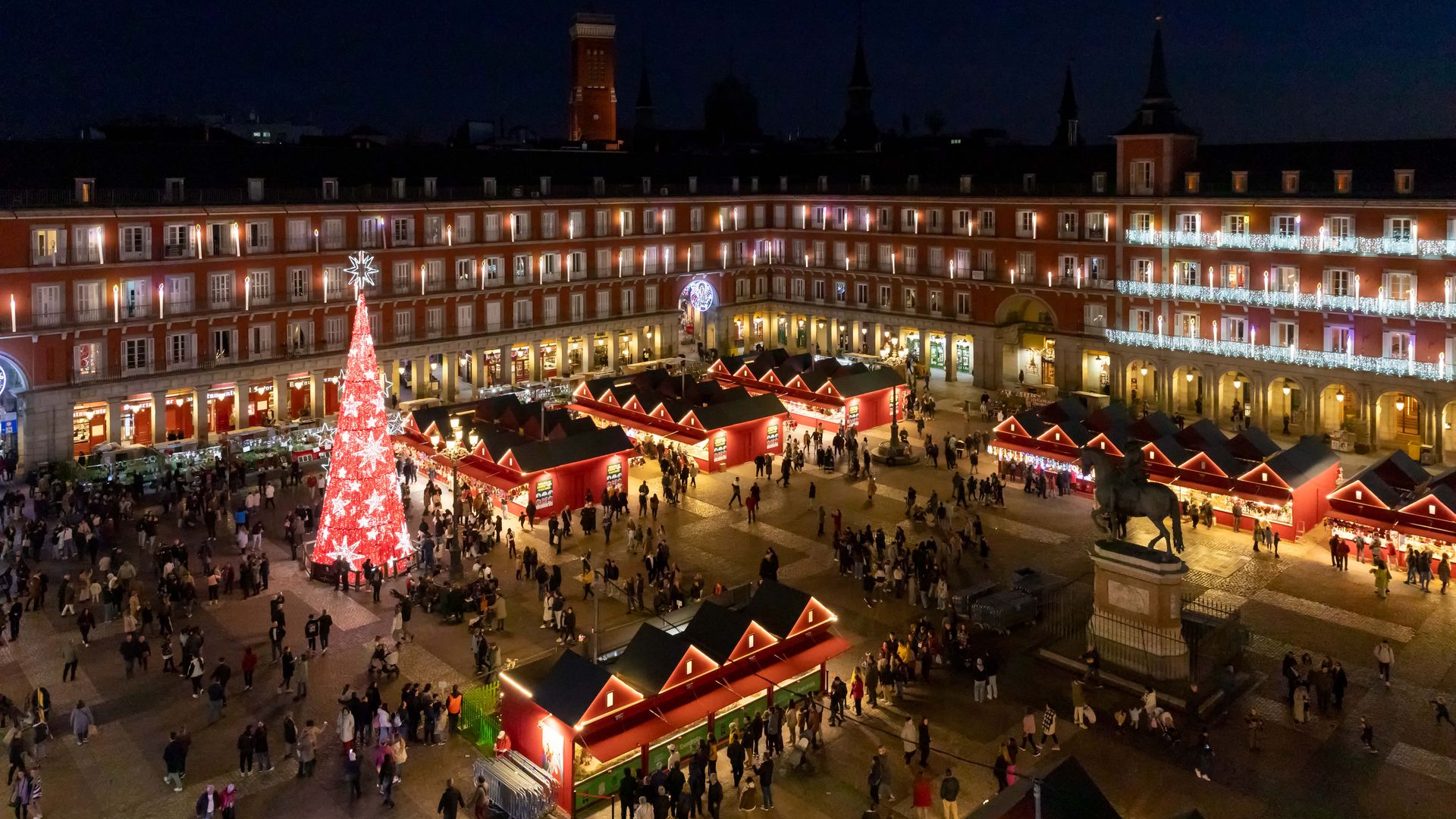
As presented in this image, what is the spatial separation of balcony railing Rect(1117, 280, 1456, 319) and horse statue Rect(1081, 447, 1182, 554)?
29216 mm

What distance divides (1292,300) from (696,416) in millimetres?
31218

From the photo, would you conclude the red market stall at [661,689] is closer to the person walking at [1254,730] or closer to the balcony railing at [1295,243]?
the person walking at [1254,730]

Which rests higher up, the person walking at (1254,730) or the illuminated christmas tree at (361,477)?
the illuminated christmas tree at (361,477)

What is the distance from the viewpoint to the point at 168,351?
51.4m

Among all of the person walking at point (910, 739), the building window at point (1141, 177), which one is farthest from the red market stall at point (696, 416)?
the person walking at point (910, 739)

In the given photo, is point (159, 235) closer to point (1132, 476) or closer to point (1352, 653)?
point (1132, 476)

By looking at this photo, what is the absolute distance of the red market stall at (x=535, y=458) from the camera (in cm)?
4181

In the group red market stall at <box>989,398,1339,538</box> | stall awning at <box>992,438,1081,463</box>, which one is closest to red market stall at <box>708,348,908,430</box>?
stall awning at <box>992,438,1081,463</box>

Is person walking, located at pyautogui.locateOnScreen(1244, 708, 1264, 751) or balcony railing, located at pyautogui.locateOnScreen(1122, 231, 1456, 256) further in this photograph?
balcony railing, located at pyautogui.locateOnScreen(1122, 231, 1456, 256)

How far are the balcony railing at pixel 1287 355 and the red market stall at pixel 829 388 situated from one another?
13.7m

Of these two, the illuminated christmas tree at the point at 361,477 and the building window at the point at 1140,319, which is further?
the building window at the point at 1140,319

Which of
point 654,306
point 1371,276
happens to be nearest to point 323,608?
point 654,306

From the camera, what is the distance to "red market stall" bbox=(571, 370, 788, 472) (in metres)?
49.4

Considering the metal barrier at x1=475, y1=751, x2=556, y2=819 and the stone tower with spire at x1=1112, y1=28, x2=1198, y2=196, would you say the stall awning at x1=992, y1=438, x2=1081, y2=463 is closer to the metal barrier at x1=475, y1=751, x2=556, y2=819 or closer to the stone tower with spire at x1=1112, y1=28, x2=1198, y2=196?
the stone tower with spire at x1=1112, y1=28, x2=1198, y2=196
